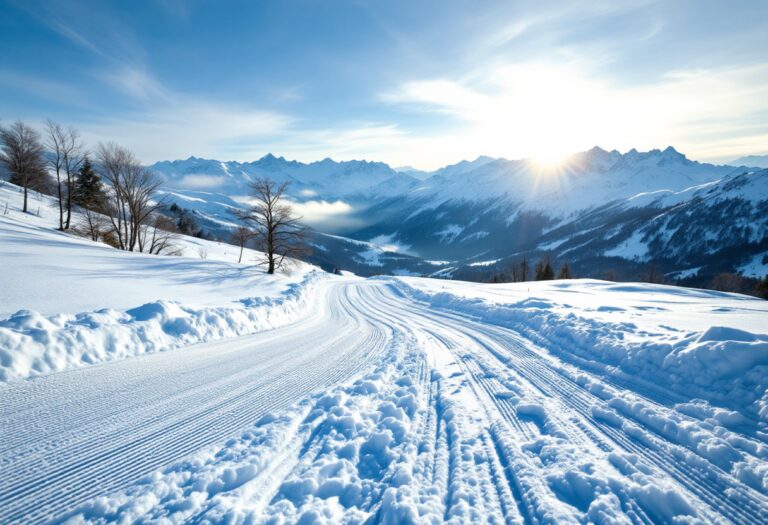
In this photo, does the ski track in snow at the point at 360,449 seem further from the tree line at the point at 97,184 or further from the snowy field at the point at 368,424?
the tree line at the point at 97,184

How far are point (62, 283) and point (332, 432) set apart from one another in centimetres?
1208

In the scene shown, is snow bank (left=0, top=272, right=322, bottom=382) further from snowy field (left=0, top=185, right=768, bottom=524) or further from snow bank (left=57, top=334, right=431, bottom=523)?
snow bank (left=57, top=334, right=431, bottom=523)

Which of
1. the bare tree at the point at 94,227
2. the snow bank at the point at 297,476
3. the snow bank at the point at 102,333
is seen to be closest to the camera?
the snow bank at the point at 297,476

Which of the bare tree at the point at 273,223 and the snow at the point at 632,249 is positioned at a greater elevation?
the snow at the point at 632,249

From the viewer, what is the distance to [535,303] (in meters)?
14.4

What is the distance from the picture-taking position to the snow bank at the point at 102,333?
5521 mm

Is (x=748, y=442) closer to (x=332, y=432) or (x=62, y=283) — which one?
(x=332, y=432)

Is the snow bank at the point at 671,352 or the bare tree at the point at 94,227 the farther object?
the bare tree at the point at 94,227

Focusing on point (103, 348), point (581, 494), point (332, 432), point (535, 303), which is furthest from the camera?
point (535, 303)

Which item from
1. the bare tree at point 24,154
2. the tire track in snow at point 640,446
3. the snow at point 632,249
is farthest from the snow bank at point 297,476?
the snow at point 632,249

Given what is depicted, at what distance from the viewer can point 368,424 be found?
470cm

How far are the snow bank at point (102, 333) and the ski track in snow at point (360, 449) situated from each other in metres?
0.52

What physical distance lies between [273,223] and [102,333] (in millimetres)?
19559

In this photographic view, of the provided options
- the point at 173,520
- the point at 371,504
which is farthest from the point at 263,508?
the point at 371,504
